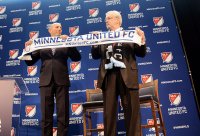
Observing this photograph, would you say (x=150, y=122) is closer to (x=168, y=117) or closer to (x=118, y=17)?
(x=168, y=117)

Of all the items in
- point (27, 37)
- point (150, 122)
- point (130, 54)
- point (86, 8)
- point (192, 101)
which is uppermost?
point (86, 8)

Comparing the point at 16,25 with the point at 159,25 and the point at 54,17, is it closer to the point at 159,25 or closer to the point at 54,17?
the point at 54,17

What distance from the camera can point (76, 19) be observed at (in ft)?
19.4

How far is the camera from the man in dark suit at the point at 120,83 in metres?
3.00

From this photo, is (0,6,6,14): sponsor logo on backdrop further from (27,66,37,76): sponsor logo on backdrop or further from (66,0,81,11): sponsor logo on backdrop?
(27,66,37,76): sponsor logo on backdrop

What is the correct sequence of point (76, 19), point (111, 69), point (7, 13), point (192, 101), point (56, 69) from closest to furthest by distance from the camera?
1. point (111, 69)
2. point (56, 69)
3. point (192, 101)
4. point (76, 19)
5. point (7, 13)

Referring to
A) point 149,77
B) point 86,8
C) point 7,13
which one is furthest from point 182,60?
point 7,13

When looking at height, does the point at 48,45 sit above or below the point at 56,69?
above

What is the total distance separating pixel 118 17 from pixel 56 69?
111 cm

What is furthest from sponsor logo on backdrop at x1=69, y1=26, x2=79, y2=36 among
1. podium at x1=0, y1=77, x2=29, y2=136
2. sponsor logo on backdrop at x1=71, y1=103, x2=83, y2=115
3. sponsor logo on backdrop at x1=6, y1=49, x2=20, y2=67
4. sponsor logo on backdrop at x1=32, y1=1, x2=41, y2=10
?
podium at x1=0, y1=77, x2=29, y2=136

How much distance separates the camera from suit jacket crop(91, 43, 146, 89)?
3.07 meters

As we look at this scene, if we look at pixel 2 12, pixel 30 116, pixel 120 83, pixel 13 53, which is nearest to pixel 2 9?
pixel 2 12

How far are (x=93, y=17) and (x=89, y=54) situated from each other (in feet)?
2.74

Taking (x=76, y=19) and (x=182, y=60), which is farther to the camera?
(x=76, y=19)
